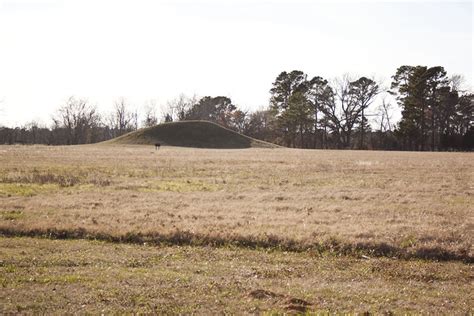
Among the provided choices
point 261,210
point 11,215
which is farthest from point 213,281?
point 11,215

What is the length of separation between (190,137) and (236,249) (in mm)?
103701

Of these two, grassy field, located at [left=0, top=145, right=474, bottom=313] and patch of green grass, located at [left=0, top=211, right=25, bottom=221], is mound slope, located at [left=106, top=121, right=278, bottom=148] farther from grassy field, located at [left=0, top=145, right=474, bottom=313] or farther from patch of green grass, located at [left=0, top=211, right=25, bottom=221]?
patch of green grass, located at [left=0, top=211, right=25, bottom=221]

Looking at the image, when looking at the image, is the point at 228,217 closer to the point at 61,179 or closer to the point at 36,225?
the point at 36,225

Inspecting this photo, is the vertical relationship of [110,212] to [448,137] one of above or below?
below

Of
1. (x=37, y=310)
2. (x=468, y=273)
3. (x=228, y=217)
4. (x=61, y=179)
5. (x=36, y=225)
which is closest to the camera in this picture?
(x=37, y=310)

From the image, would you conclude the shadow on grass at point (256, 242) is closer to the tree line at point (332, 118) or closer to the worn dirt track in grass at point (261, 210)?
the worn dirt track in grass at point (261, 210)

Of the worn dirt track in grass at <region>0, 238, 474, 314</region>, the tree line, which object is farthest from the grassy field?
the tree line

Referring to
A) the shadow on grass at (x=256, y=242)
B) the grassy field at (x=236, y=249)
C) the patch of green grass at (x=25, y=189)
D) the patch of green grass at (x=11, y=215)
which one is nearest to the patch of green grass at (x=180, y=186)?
the grassy field at (x=236, y=249)

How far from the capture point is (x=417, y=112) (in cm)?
9812

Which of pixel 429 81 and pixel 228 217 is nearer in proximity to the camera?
pixel 228 217

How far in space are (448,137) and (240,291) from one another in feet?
328

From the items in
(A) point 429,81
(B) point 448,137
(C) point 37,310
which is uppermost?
(A) point 429,81

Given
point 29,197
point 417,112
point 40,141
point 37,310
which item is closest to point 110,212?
point 29,197

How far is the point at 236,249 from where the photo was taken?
43.8ft
